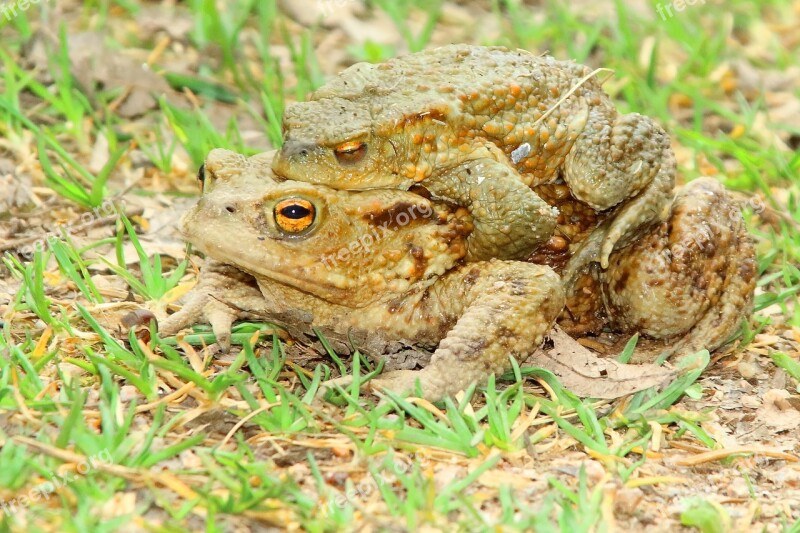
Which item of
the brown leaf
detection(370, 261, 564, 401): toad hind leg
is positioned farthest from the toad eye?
the brown leaf

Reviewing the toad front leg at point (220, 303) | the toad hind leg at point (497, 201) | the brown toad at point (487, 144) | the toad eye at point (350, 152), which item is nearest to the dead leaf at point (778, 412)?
the brown toad at point (487, 144)

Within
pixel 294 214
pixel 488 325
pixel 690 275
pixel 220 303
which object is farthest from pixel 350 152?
pixel 690 275

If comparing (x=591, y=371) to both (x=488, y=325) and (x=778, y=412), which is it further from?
(x=778, y=412)

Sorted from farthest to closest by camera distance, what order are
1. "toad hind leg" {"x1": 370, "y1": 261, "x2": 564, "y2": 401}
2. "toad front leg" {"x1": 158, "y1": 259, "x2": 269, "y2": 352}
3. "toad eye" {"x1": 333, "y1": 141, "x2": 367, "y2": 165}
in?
"toad front leg" {"x1": 158, "y1": 259, "x2": 269, "y2": 352} → "toad hind leg" {"x1": 370, "y1": 261, "x2": 564, "y2": 401} → "toad eye" {"x1": 333, "y1": 141, "x2": 367, "y2": 165}

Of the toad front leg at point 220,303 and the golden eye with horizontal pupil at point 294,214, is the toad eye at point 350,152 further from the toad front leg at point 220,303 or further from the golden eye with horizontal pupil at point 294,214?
the toad front leg at point 220,303

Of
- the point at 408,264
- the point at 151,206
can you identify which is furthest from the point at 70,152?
the point at 408,264

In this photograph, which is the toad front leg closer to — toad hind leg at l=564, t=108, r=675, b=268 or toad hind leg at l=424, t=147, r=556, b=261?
toad hind leg at l=424, t=147, r=556, b=261
